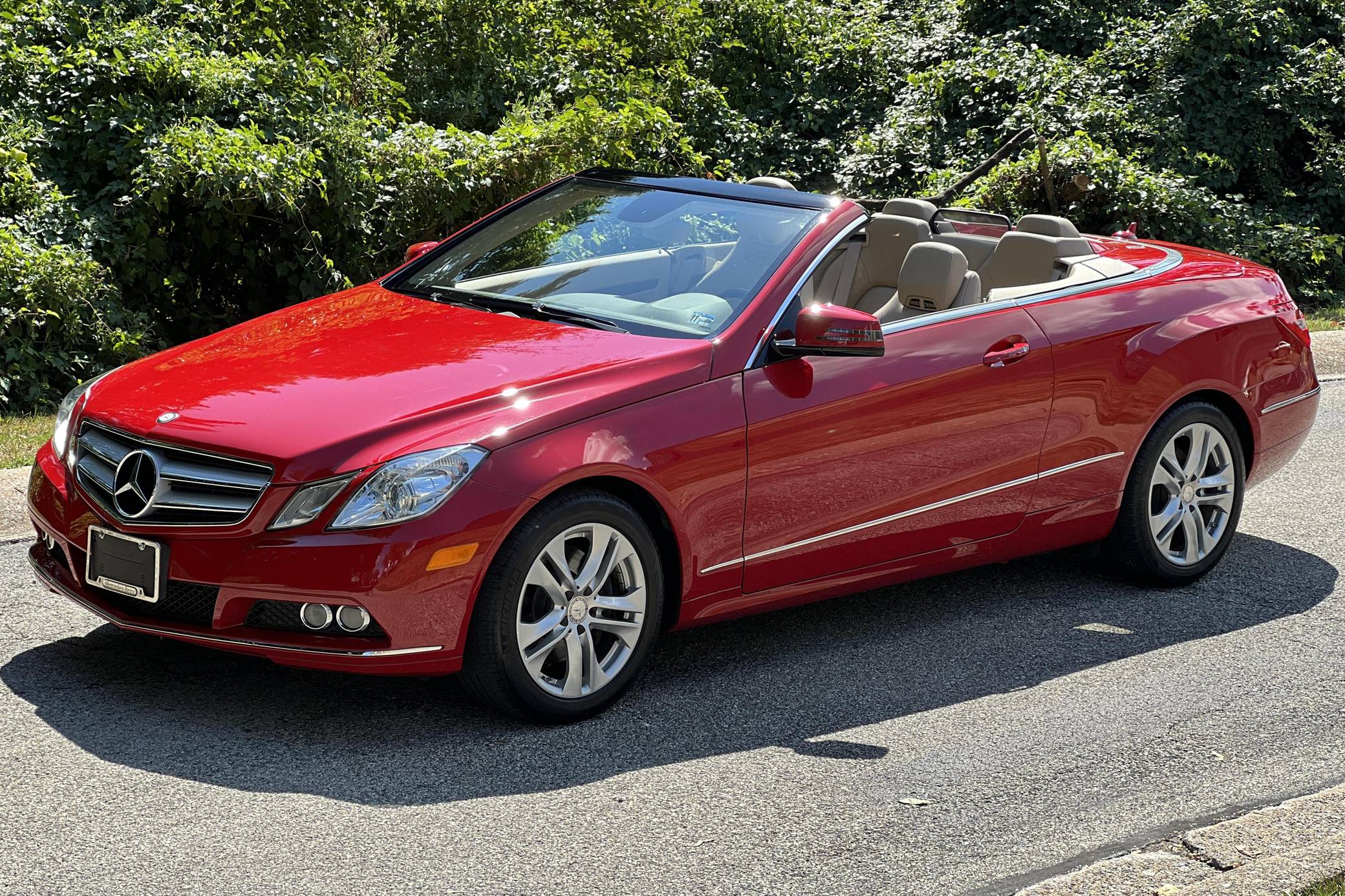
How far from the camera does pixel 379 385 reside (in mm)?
4883

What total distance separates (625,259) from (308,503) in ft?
6.11

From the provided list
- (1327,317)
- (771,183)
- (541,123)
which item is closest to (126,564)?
(771,183)

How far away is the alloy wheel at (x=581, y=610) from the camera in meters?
4.77

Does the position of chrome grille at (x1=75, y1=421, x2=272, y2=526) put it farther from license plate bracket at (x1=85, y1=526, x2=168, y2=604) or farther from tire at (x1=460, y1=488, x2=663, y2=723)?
tire at (x1=460, y1=488, x2=663, y2=723)

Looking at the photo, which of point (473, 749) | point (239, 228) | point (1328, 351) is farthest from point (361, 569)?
point (1328, 351)

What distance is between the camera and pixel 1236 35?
1653 centimetres

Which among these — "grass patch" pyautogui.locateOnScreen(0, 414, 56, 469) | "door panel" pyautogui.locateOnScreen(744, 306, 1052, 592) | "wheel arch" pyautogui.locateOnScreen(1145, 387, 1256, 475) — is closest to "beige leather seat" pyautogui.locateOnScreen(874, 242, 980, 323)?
"door panel" pyautogui.locateOnScreen(744, 306, 1052, 592)

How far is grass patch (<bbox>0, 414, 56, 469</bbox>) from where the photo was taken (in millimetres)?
7676

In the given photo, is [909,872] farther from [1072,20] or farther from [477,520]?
[1072,20]

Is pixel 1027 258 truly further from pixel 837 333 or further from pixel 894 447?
pixel 837 333

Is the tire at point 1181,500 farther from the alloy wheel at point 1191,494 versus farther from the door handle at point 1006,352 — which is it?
the door handle at point 1006,352

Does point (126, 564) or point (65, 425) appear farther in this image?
point (65, 425)

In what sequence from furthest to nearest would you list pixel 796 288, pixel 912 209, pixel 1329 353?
pixel 1329 353
pixel 912 209
pixel 796 288

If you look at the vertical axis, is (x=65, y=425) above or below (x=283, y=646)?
above
